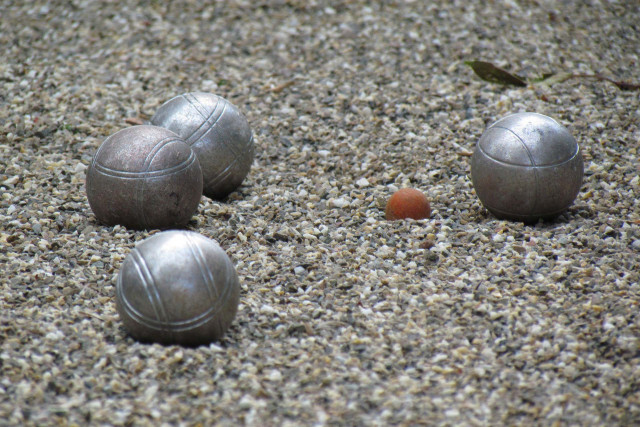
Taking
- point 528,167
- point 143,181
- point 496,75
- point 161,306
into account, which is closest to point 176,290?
point 161,306

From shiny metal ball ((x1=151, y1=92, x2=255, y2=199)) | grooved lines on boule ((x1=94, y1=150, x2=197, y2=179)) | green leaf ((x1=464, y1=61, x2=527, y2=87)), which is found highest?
grooved lines on boule ((x1=94, y1=150, x2=197, y2=179))

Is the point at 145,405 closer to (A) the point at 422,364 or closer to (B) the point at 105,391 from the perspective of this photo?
(B) the point at 105,391

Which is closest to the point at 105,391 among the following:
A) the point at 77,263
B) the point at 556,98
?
the point at 77,263

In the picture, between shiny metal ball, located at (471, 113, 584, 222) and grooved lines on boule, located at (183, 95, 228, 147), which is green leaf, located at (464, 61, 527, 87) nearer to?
shiny metal ball, located at (471, 113, 584, 222)

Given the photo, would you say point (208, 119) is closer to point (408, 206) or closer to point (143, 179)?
point (143, 179)

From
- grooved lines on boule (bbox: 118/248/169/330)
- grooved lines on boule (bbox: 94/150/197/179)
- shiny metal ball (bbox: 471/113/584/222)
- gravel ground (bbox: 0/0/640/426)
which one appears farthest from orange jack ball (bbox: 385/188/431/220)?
grooved lines on boule (bbox: 118/248/169/330)
